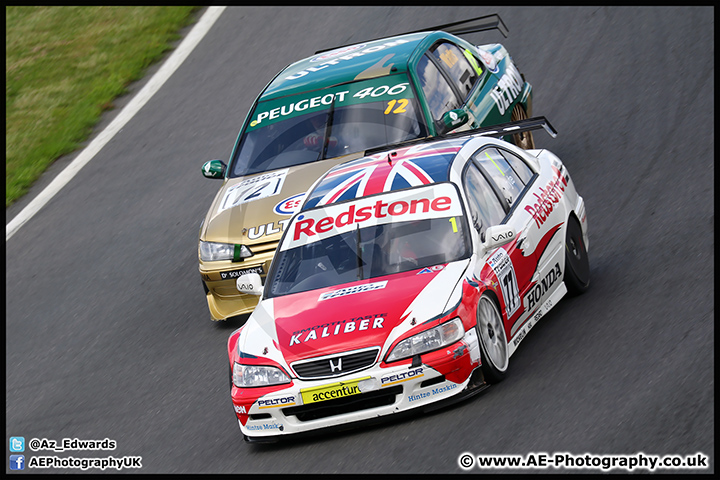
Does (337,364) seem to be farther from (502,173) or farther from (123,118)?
(123,118)

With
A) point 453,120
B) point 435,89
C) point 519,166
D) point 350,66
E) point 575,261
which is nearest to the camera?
point 575,261

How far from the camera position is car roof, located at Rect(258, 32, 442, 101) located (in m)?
10.3

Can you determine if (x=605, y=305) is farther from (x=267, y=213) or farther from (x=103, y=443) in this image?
(x=103, y=443)

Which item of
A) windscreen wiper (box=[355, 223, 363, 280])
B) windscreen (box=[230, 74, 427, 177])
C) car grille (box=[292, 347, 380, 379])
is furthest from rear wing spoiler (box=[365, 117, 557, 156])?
car grille (box=[292, 347, 380, 379])

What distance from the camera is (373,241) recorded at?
734 cm

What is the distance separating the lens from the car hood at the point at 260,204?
8.95 metres

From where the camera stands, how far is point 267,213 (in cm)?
905

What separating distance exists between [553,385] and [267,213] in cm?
Result: 329

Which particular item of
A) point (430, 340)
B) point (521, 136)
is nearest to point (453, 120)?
point (521, 136)

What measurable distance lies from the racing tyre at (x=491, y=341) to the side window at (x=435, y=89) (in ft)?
10.9

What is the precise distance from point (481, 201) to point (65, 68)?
11.2 metres
